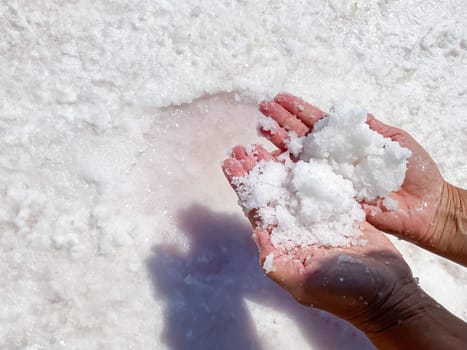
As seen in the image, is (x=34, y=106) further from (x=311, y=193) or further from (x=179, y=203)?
(x=311, y=193)

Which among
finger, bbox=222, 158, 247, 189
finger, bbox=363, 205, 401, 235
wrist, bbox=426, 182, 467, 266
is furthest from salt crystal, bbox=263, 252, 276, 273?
wrist, bbox=426, 182, 467, 266

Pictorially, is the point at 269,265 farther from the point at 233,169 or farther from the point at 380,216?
the point at 380,216

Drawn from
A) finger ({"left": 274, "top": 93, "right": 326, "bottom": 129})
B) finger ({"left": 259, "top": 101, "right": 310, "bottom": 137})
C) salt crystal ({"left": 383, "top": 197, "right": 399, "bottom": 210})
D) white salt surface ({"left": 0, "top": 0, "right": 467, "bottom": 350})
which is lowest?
white salt surface ({"left": 0, "top": 0, "right": 467, "bottom": 350})

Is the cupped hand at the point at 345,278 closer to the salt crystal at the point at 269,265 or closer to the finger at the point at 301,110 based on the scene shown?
the salt crystal at the point at 269,265

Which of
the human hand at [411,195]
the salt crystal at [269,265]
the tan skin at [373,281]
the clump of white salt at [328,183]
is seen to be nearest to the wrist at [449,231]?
the human hand at [411,195]

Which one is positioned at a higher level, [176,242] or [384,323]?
[384,323]

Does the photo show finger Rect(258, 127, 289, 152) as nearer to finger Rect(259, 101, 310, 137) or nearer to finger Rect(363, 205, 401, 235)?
finger Rect(259, 101, 310, 137)

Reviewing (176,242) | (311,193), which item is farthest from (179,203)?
(311,193)
